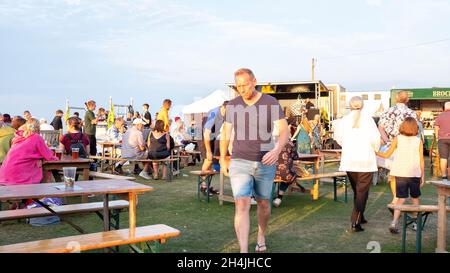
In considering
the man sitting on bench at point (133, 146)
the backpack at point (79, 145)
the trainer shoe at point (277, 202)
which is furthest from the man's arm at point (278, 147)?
the man sitting on bench at point (133, 146)

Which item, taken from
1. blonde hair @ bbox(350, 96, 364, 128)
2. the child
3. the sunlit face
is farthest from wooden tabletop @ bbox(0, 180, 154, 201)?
the child

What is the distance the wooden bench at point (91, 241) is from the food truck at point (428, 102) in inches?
566

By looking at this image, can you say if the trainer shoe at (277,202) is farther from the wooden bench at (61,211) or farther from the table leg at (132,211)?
the table leg at (132,211)

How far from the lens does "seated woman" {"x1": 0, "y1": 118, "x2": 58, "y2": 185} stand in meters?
5.53

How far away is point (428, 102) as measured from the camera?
18.7m

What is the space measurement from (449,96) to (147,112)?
11.4 m

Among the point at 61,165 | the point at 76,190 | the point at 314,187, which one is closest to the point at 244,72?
the point at 76,190

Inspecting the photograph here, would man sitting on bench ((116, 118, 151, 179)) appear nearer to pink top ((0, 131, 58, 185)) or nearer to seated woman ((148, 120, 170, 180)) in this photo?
seated woman ((148, 120, 170, 180))

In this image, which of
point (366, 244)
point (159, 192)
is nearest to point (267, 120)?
point (366, 244)

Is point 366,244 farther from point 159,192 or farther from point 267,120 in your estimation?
point 159,192

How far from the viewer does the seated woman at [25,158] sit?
18.1 feet

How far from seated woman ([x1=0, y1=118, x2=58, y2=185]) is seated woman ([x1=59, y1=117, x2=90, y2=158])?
1512mm
